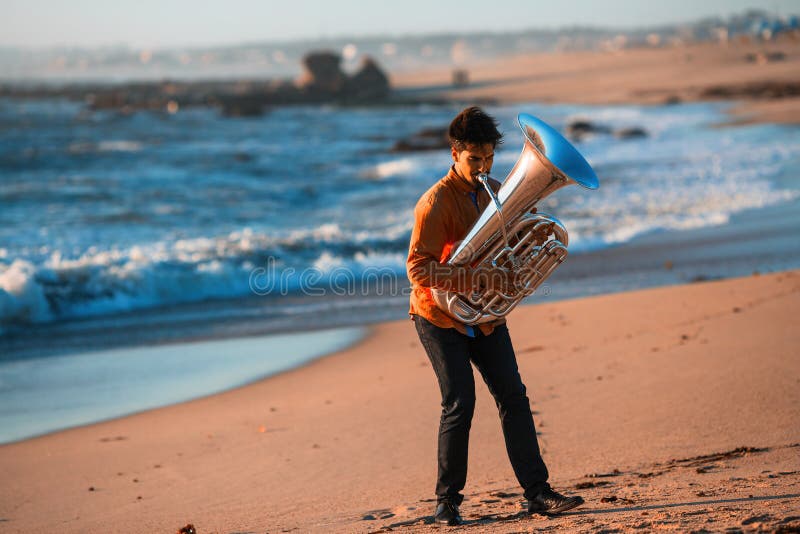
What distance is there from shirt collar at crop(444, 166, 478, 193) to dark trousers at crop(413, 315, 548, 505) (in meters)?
0.59

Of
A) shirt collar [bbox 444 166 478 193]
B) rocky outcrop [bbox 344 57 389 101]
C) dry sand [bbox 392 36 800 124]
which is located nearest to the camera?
shirt collar [bbox 444 166 478 193]

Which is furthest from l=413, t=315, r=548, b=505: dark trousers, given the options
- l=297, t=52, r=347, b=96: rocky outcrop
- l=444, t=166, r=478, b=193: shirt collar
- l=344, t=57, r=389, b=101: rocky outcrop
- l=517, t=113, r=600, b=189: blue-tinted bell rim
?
l=297, t=52, r=347, b=96: rocky outcrop

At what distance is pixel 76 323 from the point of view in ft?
31.1

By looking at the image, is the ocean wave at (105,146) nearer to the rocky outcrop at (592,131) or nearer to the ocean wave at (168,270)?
the rocky outcrop at (592,131)

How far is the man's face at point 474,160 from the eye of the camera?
379 centimetres

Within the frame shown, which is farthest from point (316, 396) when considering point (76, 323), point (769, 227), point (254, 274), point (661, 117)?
point (661, 117)

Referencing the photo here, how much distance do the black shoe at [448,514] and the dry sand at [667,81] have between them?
25880 millimetres

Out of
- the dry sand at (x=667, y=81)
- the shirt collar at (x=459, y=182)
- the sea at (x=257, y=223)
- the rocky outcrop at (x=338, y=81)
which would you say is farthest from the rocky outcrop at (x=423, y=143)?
the rocky outcrop at (x=338, y=81)

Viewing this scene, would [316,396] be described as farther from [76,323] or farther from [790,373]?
[76,323]

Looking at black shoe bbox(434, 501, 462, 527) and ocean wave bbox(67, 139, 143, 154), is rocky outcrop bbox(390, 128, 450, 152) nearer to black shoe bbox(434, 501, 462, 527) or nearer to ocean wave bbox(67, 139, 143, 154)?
ocean wave bbox(67, 139, 143, 154)

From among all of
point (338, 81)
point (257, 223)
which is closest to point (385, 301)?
point (257, 223)

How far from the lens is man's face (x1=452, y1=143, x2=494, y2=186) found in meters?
3.79

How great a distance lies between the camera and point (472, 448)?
502 centimetres

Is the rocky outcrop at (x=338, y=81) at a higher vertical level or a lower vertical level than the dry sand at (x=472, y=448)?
higher
